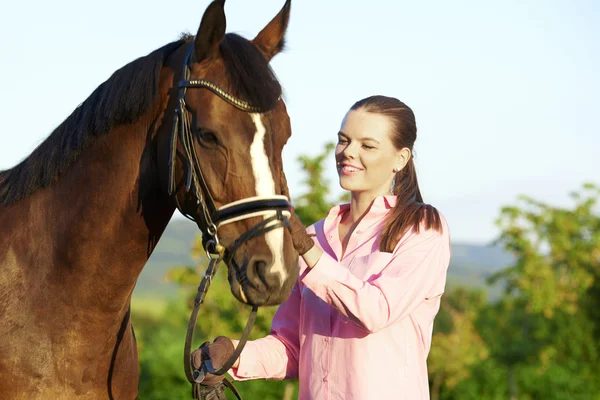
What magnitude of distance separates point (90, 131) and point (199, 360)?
3.36ft

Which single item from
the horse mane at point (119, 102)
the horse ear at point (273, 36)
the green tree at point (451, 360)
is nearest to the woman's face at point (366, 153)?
the horse ear at point (273, 36)

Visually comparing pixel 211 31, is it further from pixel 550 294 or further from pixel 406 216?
pixel 550 294

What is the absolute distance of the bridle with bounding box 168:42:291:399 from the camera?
2539 mm

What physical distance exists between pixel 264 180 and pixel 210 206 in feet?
0.77

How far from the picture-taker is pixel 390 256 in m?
3.09

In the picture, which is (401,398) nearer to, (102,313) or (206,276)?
(206,276)

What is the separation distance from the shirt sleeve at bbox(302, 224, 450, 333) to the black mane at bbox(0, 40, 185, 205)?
93 cm

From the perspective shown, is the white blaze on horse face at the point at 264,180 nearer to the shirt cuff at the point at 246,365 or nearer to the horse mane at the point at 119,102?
the horse mane at the point at 119,102

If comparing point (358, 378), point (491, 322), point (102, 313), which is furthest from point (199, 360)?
point (491, 322)

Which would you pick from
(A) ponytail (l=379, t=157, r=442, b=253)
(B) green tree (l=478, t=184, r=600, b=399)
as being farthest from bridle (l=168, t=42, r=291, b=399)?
(B) green tree (l=478, t=184, r=600, b=399)

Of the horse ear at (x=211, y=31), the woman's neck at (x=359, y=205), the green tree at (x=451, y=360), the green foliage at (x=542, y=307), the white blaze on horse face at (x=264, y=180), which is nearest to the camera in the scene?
the white blaze on horse face at (x=264, y=180)

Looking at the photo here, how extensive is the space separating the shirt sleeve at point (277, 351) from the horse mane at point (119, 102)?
3.40 ft

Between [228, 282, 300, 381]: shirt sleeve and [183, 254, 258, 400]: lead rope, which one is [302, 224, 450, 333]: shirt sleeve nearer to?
[183, 254, 258, 400]: lead rope

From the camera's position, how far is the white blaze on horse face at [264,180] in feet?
8.23
